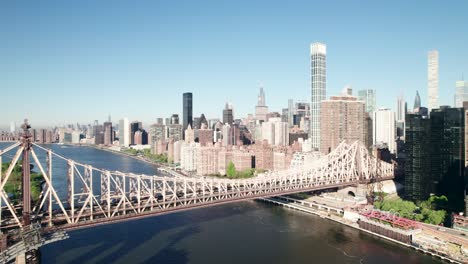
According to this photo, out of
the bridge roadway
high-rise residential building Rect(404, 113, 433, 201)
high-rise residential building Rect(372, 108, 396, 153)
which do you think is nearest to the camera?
the bridge roadway

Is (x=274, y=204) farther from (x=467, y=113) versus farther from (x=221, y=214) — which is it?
→ (x=467, y=113)

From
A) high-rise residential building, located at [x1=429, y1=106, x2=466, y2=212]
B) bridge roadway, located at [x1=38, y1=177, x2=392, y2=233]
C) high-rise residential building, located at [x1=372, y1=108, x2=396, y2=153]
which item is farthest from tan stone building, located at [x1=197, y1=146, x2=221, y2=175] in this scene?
high-rise residential building, located at [x1=372, y1=108, x2=396, y2=153]

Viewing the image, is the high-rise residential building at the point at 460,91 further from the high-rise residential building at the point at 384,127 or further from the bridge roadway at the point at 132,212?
the bridge roadway at the point at 132,212

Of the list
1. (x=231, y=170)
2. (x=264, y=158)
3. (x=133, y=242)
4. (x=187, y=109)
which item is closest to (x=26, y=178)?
(x=133, y=242)

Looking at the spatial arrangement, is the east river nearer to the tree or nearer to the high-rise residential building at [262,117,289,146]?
the tree

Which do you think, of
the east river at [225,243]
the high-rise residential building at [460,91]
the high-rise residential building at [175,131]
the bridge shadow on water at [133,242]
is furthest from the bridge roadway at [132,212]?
the high-rise residential building at [175,131]

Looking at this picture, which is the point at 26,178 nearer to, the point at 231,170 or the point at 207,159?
the point at 231,170
